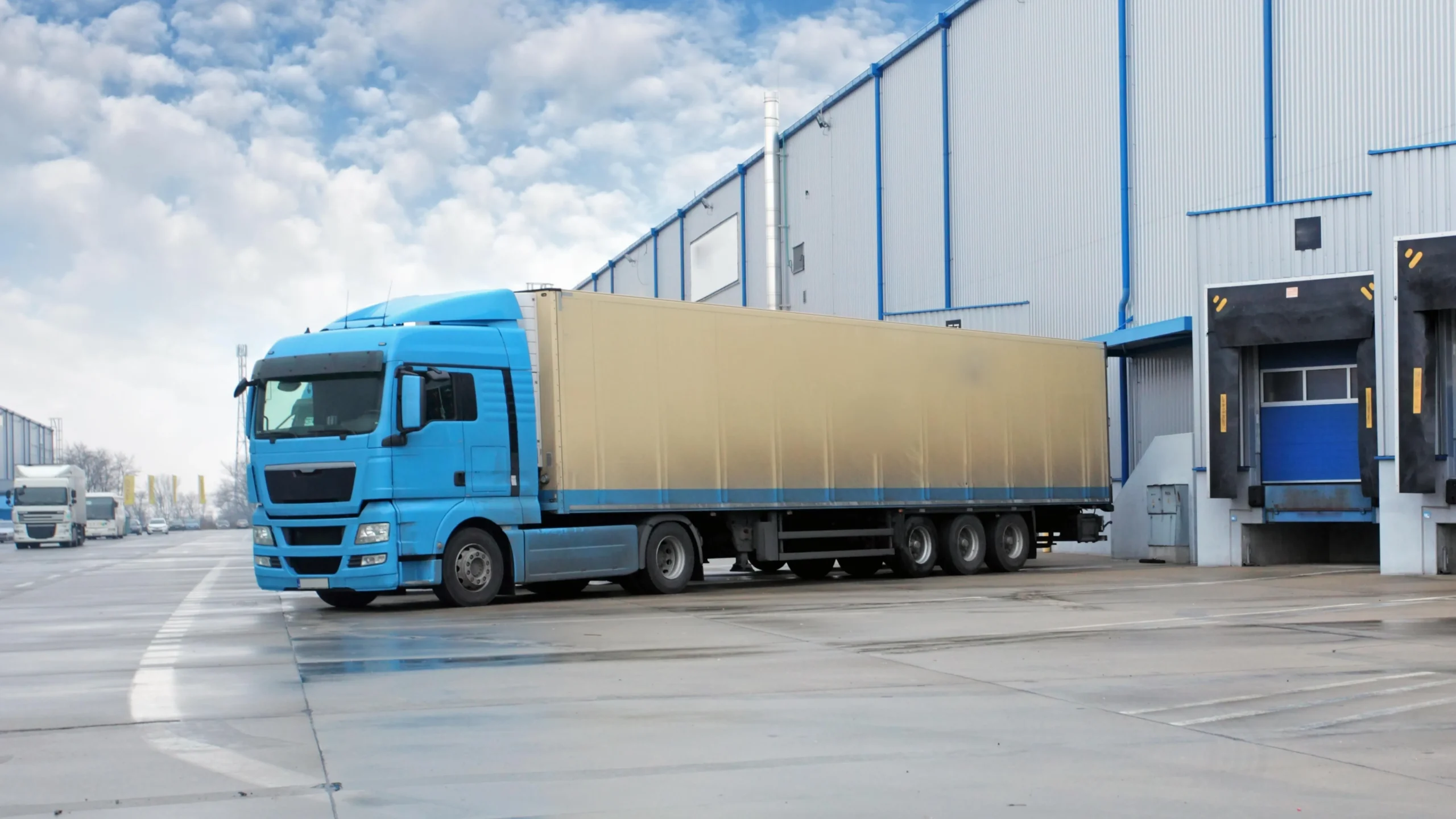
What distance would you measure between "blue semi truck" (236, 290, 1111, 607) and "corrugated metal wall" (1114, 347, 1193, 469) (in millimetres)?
4145

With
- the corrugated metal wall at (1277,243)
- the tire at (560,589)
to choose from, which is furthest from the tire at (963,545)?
the tire at (560,589)

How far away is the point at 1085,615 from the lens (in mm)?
15086

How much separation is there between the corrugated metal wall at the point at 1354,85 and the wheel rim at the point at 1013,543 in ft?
26.4

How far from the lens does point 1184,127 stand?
28125mm

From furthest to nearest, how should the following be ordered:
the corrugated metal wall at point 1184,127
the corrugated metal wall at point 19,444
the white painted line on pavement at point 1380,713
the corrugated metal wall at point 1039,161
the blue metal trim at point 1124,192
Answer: the corrugated metal wall at point 19,444
the corrugated metal wall at point 1039,161
the blue metal trim at point 1124,192
the corrugated metal wall at point 1184,127
the white painted line on pavement at point 1380,713

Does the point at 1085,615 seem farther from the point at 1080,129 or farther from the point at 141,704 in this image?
the point at 1080,129

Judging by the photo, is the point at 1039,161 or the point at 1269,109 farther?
the point at 1039,161

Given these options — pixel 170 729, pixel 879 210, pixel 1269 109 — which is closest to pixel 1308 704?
pixel 170 729

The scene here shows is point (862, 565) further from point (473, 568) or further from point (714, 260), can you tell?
point (714, 260)

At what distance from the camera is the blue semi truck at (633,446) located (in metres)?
16.5

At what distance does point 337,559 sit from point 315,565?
334 mm

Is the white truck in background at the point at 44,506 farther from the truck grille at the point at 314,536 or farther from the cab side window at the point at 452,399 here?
the cab side window at the point at 452,399

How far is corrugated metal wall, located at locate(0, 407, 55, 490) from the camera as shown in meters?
118

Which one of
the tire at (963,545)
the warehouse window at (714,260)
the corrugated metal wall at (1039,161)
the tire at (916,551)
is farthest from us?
the warehouse window at (714,260)
